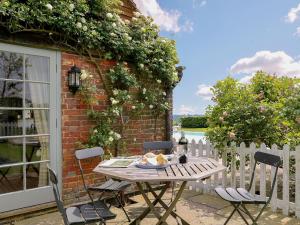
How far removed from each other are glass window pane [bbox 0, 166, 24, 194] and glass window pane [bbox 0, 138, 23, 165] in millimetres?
114

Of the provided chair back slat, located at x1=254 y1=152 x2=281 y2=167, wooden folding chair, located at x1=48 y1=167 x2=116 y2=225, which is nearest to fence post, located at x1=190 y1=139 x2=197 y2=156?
chair back slat, located at x1=254 y1=152 x2=281 y2=167

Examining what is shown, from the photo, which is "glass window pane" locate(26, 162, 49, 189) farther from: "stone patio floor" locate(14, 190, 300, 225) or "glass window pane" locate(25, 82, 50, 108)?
"glass window pane" locate(25, 82, 50, 108)

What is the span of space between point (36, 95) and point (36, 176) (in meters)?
1.21

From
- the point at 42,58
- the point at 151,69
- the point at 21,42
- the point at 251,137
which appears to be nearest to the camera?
the point at 21,42

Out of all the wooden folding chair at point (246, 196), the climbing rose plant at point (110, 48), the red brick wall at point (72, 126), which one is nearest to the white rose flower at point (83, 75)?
the climbing rose plant at point (110, 48)

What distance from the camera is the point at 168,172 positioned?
2938 mm

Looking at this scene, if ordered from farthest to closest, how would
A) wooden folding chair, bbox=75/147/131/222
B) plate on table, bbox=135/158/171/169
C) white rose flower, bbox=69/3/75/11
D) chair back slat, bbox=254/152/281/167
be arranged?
1. white rose flower, bbox=69/3/75/11
2. wooden folding chair, bbox=75/147/131/222
3. chair back slat, bbox=254/152/281/167
4. plate on table, bbox=135/158/171/169

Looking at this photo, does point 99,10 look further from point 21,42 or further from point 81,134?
point 81,134

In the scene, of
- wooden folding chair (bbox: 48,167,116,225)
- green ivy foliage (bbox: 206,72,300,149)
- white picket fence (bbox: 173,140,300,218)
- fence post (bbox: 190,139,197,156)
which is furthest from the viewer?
fence post (bbox: 190,139,197,156)

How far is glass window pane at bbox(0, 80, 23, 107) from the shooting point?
4031mm

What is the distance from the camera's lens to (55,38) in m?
4.41

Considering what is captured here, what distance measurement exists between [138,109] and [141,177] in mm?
2716

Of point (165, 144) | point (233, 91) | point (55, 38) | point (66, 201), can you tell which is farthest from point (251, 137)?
point (55, 38)

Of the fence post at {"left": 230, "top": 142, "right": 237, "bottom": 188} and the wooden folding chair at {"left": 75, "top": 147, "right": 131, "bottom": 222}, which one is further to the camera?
the fence post at {"left": 230, "top": 142, "right": 237, "bottom": 188}
